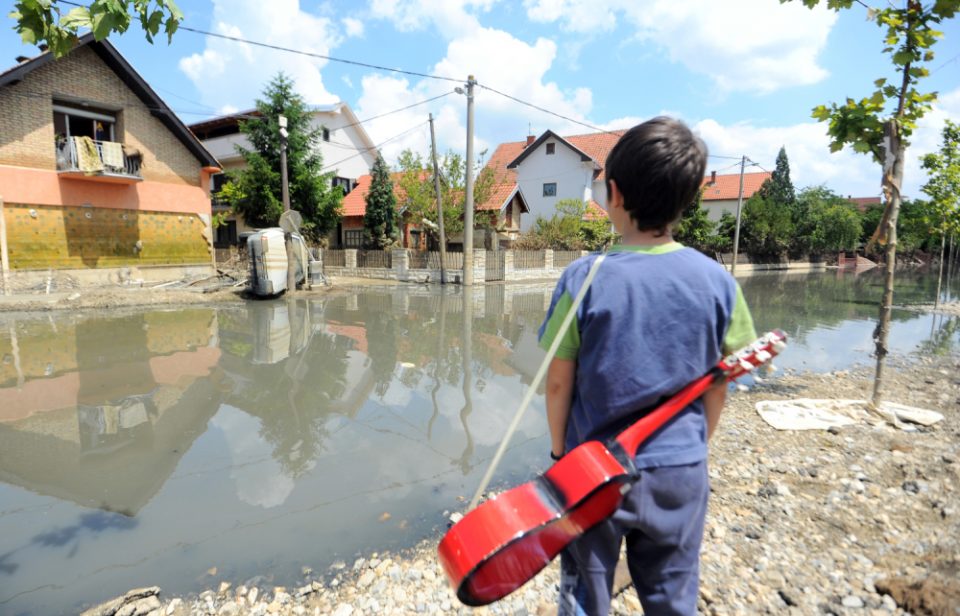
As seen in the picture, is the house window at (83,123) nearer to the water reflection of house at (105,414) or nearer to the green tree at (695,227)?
the water reflection of house at (105,414)

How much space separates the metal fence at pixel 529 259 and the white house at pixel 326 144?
479 inches

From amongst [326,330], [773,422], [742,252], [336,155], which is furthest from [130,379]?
[742,252]

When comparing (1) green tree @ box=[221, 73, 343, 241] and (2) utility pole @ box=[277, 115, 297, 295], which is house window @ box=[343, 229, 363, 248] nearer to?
(1) green tree @ box=[221, 73, 343, 241]

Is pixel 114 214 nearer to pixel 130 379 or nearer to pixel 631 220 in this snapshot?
pixel 130 379

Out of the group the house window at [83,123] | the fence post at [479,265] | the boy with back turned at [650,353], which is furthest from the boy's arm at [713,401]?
the house window at [83,123]

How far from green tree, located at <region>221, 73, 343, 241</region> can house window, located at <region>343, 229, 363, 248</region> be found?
250 inches

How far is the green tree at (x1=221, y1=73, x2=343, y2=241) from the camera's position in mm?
22250

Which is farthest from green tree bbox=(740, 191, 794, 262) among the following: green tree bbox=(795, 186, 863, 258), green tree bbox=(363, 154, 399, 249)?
green tree bbox=(363, 154, 399, 249)

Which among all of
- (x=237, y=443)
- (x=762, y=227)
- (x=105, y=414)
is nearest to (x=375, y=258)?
(x=105, y=414)

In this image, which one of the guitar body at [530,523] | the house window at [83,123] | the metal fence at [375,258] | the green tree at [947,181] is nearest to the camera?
the guitar body at [530,523]

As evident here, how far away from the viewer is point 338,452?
13.8 feet

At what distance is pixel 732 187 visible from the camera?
149ft

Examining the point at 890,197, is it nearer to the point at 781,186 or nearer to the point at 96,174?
the point at 96,174

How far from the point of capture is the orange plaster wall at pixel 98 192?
47.5 ft
